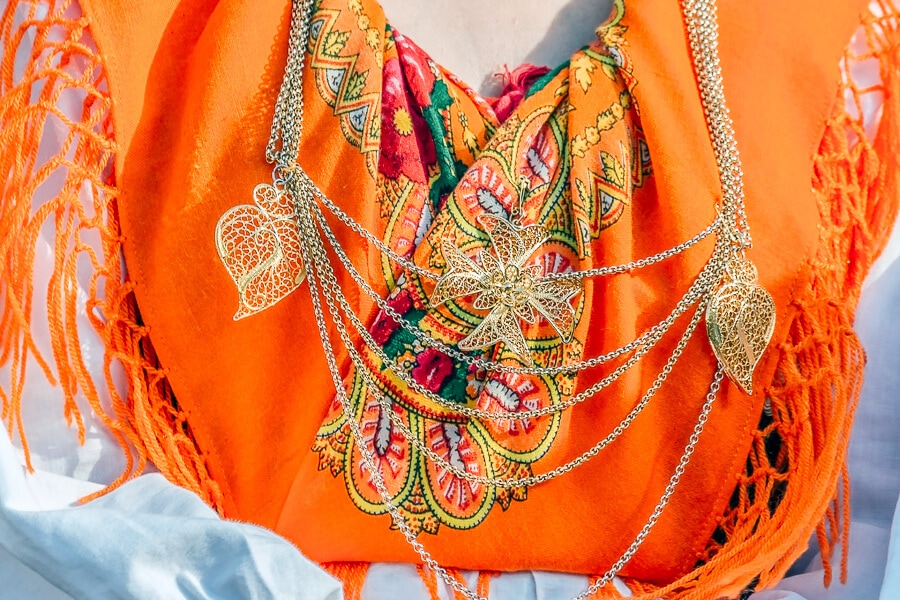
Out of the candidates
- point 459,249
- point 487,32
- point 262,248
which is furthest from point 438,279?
point 487,32

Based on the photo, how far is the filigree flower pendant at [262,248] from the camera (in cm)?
87

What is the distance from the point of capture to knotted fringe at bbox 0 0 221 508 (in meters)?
0.84

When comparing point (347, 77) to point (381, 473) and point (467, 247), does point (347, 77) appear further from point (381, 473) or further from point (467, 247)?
point (381, 473)

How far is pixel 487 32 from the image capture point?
0.98 metres

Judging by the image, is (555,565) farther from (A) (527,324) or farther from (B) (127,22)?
(B) (127,22)

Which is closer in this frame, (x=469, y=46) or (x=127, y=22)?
(x=127, y=22)

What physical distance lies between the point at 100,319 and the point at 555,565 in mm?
543

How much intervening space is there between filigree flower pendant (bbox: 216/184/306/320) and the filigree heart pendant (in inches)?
17.2

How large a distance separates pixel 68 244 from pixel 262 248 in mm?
192

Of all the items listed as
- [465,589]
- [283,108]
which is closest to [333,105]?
[283,108]

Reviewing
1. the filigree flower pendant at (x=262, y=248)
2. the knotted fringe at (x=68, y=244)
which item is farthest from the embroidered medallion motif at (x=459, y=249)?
the knotted fringe at (x=68, y=244)

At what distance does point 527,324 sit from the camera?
903mm

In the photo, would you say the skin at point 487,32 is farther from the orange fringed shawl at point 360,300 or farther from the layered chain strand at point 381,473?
the layered chain strand at point 381,473

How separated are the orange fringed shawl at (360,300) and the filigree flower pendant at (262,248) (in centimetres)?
1
